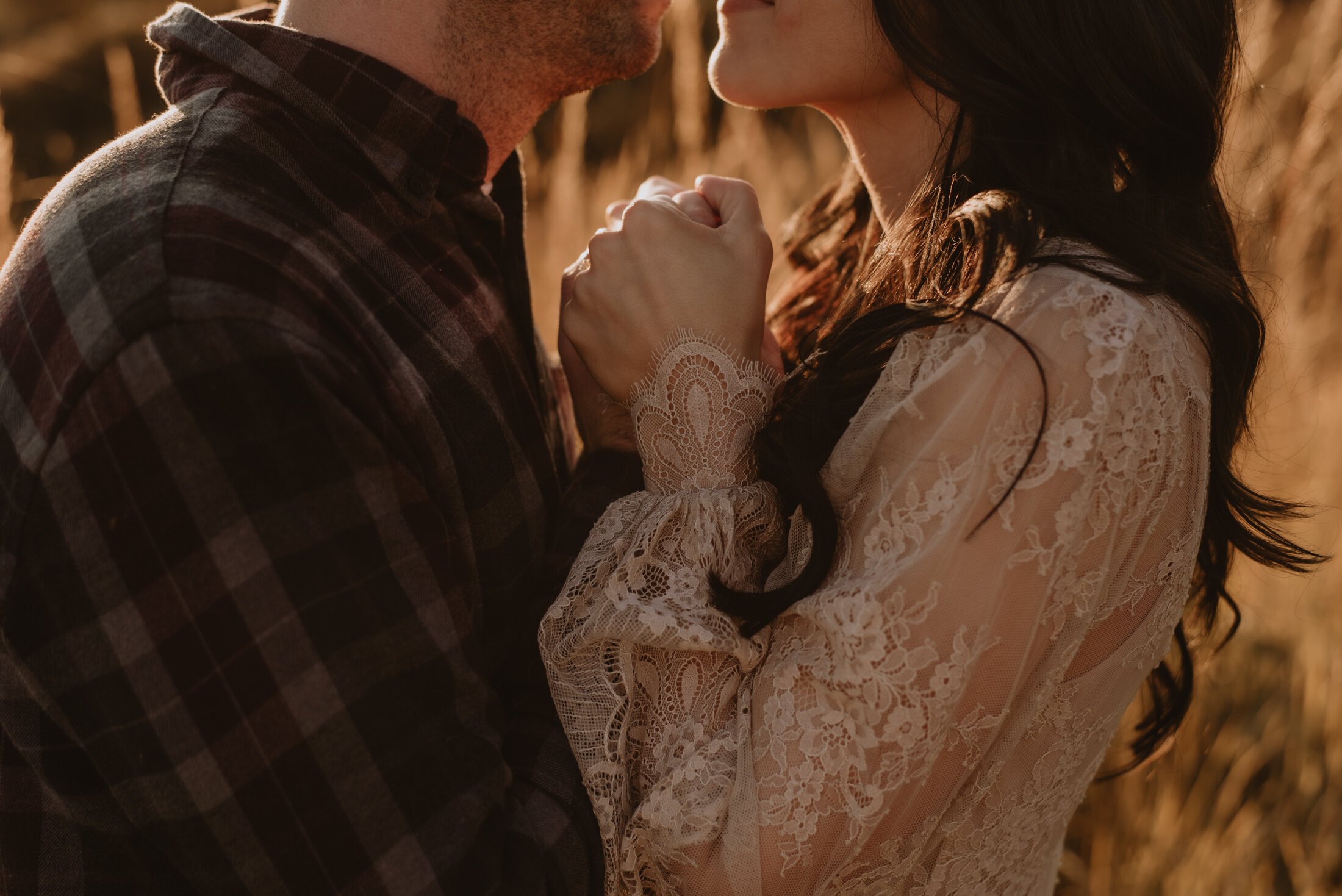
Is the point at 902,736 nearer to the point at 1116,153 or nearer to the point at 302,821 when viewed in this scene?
the point at 302,821

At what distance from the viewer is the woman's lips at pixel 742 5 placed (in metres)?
1.76

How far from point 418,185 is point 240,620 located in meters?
0.70

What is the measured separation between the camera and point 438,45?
155cm


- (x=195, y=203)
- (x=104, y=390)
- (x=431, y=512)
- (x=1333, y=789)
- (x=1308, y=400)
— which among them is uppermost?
(x=195, y=203)

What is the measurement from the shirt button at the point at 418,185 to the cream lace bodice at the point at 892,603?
423mm

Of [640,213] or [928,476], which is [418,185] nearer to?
[640,213]

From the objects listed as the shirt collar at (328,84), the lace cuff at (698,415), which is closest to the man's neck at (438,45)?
the shirt collar at (328,84)

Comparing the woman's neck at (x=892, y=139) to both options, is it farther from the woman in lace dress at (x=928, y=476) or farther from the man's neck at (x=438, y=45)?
the man's neck at (x=438, y=45)

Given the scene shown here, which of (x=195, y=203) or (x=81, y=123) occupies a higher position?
(x=195, y=203)

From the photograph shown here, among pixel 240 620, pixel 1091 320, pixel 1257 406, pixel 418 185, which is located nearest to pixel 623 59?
pixel 418 185

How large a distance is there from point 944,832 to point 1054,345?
0.68 m

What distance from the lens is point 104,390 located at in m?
1.02

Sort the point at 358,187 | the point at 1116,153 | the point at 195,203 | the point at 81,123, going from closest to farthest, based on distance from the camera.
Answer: the point at 195,203
the point at 358,187
the point at 1116,153
the point at 81,123

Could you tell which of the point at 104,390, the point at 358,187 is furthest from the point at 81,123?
the point at 104,390
